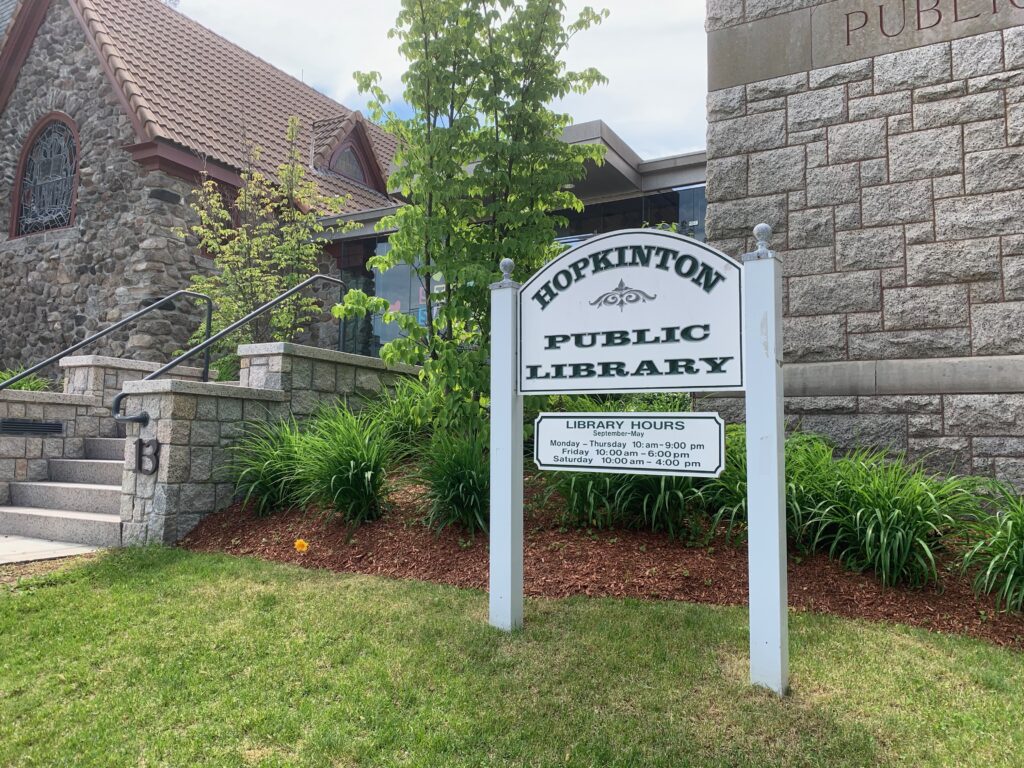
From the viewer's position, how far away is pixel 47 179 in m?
12.5

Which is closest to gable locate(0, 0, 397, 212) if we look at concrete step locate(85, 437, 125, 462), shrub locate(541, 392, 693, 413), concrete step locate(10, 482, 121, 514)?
concrete step locate(85, 437, 125, 462)

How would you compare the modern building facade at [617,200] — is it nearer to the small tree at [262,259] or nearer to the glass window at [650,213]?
the glass window at [650,213]

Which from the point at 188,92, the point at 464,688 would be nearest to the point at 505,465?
the point at 464,688

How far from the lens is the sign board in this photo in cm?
317

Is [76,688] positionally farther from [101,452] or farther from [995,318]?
[995,318]

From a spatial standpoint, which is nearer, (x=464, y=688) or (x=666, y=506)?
(x=464, y=688)

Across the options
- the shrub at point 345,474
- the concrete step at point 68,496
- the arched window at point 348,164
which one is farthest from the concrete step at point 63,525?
the arched window at point 348,164

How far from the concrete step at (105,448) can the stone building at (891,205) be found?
608cm

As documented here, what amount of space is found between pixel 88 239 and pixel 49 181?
189cm

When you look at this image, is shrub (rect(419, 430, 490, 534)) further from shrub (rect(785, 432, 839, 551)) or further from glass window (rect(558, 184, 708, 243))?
glass window (rect(558, 184, 708, 243))

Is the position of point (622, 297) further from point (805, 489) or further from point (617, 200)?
point (617, 200)

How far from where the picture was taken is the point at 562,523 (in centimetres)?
489

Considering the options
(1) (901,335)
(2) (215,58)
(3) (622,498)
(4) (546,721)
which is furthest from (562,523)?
(2) (215,58)

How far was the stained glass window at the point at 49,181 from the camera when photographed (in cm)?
1217
